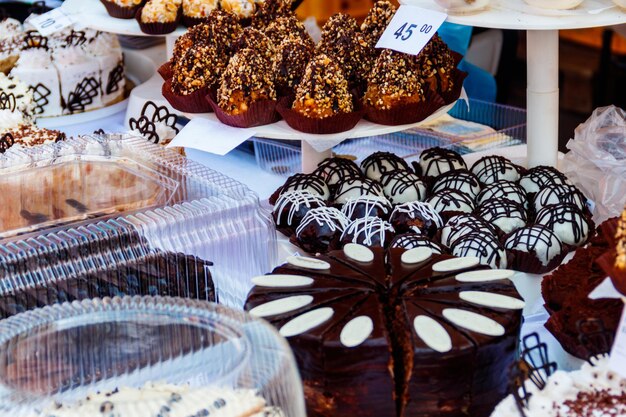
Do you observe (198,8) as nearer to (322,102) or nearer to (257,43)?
(257,43)

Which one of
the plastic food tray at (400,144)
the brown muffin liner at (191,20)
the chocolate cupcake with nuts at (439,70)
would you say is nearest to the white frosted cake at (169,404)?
the chocolate cupcake with nuts at (439,70)

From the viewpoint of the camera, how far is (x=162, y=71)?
246 centimetres

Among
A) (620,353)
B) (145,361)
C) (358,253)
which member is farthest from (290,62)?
(620,353)

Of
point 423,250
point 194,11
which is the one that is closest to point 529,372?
point 423,250

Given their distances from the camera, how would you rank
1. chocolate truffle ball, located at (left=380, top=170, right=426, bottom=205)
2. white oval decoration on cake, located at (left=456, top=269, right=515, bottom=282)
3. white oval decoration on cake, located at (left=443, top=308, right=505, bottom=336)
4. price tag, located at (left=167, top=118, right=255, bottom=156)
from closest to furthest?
white oval decoration on cake, located at (left=443, top=308, right=505, bottom=336) < white oval decoration on cake, located at (left=456, top=269, right=515, bottom=282) < price tag, located at (left=167, top=118, right=255, bottom=156) < chocolate truffle ball, located at (left=380, top=170, right=426, bottom=205)

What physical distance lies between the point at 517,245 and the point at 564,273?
22cm

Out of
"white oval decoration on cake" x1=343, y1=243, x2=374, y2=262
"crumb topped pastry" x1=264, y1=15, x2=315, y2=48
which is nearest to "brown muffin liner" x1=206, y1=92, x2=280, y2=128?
"crumb topped pastry" x1=264, y1=15, x2=315, y2=48

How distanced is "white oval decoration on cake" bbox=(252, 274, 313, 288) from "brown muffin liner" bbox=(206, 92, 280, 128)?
614 millimetres

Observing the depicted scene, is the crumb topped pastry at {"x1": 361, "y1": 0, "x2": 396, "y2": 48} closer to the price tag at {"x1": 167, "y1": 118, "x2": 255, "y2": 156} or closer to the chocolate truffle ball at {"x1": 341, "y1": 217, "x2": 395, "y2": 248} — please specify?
the price tag at {"x1": 167, "y1": 118, "x2": 255, "y2": 156}

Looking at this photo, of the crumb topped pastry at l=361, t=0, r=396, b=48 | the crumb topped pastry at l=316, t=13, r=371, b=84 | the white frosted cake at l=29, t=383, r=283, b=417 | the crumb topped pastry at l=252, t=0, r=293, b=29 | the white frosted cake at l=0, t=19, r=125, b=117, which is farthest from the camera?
the white frosted cake at l=0, t=19, r=125, b=117

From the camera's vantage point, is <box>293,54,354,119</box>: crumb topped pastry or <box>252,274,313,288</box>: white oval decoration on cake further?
<box>293,54,354,119</box>: crumb topped pastry

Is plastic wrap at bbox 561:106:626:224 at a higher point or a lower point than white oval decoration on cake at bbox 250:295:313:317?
lower

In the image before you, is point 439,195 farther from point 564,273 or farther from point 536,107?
point 564,273

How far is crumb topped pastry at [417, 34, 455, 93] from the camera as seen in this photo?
2.19 meters
